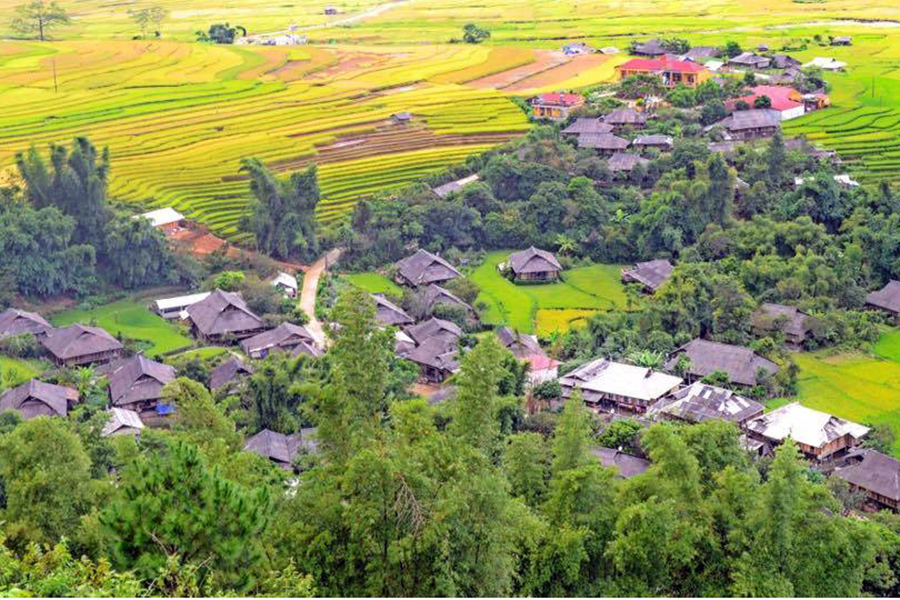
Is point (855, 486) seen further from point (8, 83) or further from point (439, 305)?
point (8, 83)

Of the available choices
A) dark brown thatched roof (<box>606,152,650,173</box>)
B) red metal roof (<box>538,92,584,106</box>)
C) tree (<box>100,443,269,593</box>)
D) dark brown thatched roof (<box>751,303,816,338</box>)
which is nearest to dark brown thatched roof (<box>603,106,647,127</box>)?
red metal roof (<box>538,92,584,106</box>)

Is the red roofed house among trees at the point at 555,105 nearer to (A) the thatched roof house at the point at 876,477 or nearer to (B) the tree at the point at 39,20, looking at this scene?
(A) the thatched roof house at the point at 876,477

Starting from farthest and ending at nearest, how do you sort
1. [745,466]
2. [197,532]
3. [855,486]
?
1. [855,486]
2. [745,466]
3. [197,532]

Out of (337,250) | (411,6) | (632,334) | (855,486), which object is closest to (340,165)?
(337,250)

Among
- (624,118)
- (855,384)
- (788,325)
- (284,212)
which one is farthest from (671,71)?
(855,384)

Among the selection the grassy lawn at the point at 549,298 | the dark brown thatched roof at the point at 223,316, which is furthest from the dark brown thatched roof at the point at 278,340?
the grassy lawn at the point at 549,298

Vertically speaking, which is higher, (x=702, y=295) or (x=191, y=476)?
(x=191, y=476)

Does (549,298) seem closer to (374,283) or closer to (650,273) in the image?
(650,273)
